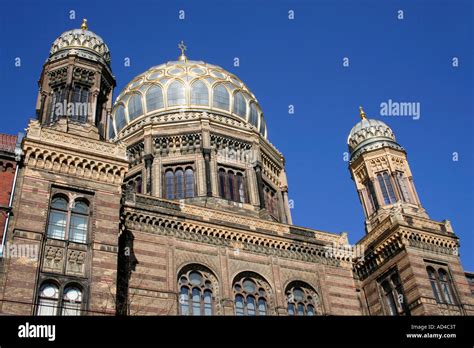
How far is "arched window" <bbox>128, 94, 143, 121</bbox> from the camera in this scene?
116 ft

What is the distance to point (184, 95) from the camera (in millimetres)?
35094

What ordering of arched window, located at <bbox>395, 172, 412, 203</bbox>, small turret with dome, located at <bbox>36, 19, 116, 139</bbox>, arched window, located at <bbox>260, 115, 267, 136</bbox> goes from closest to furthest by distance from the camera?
small turret with dome, located at <bbox>36, 19, 116, 139</bbox>, arched window, located at <bbox>395, 172, 412, 203</bbox>, arched window, located at <bbox>260, 115, 267, 136</bbox>

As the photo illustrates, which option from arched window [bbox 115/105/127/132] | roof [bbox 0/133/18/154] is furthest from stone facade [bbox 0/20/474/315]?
roof [bbox 0/133/18/154]

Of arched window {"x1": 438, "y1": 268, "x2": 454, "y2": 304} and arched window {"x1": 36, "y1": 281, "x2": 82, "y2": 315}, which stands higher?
arched window {"x1": 438, "y1": 268, "x2": 454, "y2": 304}

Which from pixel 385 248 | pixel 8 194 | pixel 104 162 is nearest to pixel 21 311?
pixel 8 194

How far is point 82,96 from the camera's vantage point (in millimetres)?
23719

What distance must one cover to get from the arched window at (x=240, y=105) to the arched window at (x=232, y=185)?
5.30 metres

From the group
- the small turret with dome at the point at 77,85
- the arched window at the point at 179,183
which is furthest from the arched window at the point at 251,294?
the small turret with dome at the point at 77,85

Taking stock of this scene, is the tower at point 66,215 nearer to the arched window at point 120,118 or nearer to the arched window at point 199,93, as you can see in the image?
the arched window at point 199,93

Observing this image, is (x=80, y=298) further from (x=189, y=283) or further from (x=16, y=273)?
(x=189, y=283)

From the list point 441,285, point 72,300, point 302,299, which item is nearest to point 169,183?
point 302,299

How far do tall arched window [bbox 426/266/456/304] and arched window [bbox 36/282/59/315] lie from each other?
15.7 metres

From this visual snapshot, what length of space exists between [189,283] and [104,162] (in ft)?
19.5

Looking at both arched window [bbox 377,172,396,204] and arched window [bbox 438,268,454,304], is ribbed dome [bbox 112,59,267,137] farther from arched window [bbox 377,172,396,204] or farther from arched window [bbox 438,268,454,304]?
arched window [bbox 438,268,454,304]
